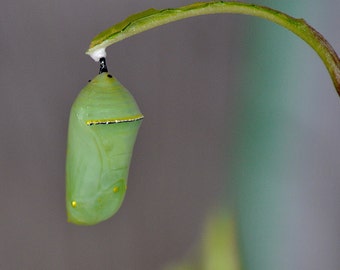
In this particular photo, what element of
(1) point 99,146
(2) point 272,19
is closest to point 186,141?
(1) point 99,146

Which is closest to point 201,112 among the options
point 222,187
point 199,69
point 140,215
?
point 199,69

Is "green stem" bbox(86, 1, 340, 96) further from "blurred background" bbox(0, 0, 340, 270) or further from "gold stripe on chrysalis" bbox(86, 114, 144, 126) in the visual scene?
"blurred background" bbox(0, 0, 340, 270)

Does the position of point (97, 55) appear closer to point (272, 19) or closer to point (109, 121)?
point (109, 121)

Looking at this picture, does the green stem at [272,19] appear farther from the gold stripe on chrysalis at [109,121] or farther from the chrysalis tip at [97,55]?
the gold stripe on chrysalis at [109,121]

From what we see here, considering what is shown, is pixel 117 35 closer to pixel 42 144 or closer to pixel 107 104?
pixel 107 104

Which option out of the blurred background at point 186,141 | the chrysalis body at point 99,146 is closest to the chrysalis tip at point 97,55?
the chrysalis body at point 99,146

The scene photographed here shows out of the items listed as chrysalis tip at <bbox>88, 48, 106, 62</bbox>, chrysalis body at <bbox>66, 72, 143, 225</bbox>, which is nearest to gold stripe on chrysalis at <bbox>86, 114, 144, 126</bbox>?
chrysalis body at <bbox>66, 72, 143, 225</bbox>

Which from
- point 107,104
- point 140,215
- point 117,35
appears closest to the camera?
point 117,35
